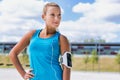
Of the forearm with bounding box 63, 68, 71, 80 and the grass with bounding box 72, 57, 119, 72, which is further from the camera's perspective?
the grass with bounding box 72, 57, 119, 72

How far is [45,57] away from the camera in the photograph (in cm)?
223

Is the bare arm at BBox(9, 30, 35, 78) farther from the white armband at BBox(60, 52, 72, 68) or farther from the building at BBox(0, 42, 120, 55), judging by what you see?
the building at BBox(0, 42, 120, 55)

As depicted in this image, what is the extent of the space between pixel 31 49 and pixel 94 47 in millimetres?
39339

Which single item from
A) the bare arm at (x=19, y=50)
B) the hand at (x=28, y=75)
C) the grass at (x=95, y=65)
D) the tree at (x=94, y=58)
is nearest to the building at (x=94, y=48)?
the tree at (x=94, y=58)

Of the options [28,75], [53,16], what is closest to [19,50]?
[28,75]

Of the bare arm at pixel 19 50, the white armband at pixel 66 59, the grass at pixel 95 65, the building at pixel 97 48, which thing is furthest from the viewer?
the building at pixel 97 48

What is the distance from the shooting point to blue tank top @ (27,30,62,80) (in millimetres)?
2209

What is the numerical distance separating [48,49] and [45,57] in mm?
50

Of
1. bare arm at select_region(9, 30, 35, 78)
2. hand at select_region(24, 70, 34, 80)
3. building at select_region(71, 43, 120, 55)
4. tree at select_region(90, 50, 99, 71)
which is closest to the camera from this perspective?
hand at select_region(24, 70, 34, 80)

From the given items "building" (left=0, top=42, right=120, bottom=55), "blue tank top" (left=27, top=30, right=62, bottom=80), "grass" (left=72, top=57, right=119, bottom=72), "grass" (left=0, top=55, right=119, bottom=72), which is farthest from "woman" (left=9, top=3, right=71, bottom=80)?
"building" (left=0, top=42, right=120, bottom=55)

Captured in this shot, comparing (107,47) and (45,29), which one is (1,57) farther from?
(45,29)

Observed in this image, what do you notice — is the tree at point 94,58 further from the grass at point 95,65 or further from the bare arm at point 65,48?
the bare arm at point 65,48

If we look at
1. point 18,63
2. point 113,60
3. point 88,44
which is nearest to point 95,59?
point 113,60

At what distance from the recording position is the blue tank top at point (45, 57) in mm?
2209
